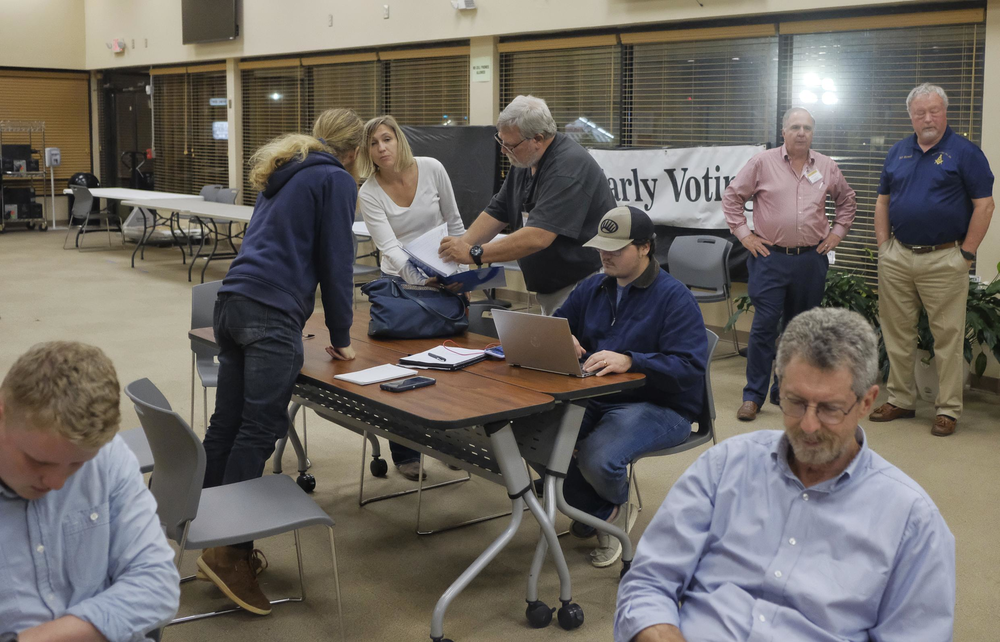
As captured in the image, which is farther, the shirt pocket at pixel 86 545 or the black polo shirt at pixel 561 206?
the black polo shirt at pixel 561 206

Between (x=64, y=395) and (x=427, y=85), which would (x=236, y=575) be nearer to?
(x=64, y=395)

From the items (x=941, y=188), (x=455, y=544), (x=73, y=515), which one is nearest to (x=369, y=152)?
(x=455, y=544)

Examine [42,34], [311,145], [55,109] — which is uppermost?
[42,34]

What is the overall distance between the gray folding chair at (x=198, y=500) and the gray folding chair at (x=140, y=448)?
1.18 ft

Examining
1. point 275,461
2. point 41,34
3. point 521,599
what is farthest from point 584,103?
point 41,34

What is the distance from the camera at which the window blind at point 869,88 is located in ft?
19.3

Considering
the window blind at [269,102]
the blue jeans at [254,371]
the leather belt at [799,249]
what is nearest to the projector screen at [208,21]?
the window blind at [269,102]

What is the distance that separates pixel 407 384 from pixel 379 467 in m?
1.45

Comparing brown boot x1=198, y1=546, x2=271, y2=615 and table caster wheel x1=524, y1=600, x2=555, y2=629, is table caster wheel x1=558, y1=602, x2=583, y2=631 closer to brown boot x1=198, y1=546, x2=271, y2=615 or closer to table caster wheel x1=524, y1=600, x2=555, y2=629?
table caster wheel x1=524, y1=600, x2=555, y2=629

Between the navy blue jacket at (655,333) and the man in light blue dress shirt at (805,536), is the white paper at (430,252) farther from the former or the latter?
the man in light blue dress shirt at (805,536)

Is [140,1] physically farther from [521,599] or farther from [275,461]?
[521,599]

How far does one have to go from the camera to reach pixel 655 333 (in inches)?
125

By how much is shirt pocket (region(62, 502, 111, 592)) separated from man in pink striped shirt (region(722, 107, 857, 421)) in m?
4.08

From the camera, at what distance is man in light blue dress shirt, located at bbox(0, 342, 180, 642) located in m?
1.49
